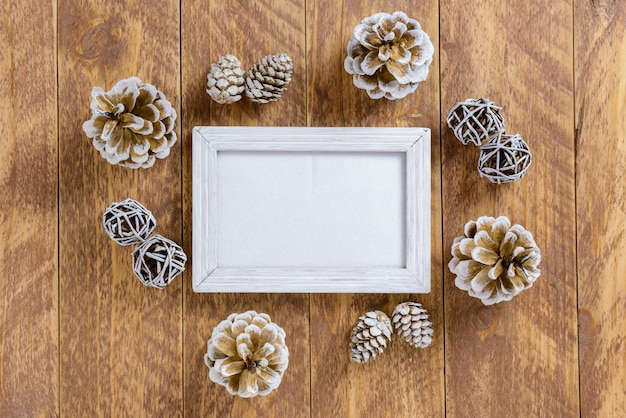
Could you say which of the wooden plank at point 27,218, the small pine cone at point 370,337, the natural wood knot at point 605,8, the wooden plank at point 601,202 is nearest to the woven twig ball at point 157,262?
the wooden plank at point 27,218

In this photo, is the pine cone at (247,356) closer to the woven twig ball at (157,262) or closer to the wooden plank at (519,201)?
the woven twig ball at (157,262)

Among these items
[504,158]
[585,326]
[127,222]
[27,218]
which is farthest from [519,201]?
[27,218]

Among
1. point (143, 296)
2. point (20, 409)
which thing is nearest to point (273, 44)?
point (143, 296)

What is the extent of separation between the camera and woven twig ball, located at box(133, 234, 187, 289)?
668mm

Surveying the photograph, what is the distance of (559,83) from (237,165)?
1.60ft

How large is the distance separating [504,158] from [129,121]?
50cm

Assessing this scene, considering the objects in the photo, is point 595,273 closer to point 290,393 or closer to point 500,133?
point 500,133

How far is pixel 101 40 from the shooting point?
738 mm

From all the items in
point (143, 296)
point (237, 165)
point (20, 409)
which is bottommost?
point (20, 409)

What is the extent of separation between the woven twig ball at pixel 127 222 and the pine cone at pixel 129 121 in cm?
6

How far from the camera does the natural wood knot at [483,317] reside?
752 millimetres

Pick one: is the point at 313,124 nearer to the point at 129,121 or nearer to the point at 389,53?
the point at 389,53

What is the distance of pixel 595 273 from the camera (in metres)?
0.76

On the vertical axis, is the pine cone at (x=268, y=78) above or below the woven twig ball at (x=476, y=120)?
above
